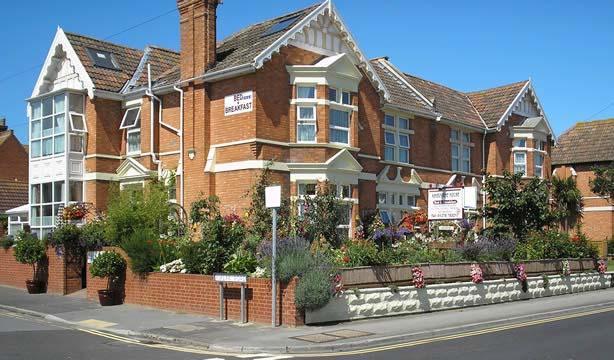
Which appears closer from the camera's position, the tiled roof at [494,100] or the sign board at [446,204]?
the sign board at [446,204]

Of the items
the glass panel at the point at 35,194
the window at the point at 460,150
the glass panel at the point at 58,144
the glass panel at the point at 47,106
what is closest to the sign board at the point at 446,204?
the window at the point at 460,150

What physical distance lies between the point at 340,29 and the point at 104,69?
10.1 metres

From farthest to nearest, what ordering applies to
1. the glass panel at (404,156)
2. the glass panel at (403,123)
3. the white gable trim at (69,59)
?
the glass panel at (403,123) < the glass panel at (404,156) < the white gable trim at (69,59)

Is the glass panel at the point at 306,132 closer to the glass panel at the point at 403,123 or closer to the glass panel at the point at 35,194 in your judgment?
the glass panel at the point at 403,123

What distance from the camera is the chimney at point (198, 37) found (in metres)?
24.9

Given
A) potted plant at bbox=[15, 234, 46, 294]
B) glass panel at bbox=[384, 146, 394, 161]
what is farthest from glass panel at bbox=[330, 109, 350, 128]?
potted plant at bbox=[15, 234, 46, 294]

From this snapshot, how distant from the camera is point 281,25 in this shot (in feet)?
83.9

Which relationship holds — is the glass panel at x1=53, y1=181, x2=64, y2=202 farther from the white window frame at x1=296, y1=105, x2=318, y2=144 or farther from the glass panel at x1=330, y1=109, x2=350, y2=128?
the glass panel at x1=330, y1=109, x2=350, y2=128

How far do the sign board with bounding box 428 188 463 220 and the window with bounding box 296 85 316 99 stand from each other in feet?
18.0

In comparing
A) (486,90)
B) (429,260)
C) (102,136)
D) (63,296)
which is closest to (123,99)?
(102,136)

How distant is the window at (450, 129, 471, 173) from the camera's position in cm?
3400

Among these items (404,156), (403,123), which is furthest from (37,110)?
(404,156)

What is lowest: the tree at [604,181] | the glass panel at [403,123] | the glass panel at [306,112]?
the tree at [604,181]

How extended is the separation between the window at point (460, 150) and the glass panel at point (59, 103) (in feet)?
58.5
